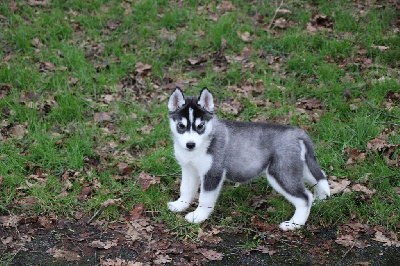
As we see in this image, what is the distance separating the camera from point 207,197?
521 cm

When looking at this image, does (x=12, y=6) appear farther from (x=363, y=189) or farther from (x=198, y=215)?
(x=363, y=189)

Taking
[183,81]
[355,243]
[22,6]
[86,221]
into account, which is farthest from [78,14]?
[355,243]

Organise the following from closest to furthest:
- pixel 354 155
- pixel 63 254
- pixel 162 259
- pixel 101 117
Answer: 1. pixel 162 259
2. pixel 63 254
3. pixel 354 155
4. pixel 101 117

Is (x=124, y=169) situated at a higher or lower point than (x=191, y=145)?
lower

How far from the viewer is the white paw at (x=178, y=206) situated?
217 inches

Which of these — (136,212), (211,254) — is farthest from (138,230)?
(211,254)

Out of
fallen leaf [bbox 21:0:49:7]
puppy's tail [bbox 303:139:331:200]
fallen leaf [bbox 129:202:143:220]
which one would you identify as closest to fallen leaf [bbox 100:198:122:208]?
fallen leaf [bbox 129:202:143:220]

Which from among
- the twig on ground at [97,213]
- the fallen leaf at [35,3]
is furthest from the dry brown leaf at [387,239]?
the fallen leaf at [35,3]

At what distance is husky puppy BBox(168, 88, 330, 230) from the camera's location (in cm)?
503

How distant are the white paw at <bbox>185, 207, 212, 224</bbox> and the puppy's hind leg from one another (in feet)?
2.60

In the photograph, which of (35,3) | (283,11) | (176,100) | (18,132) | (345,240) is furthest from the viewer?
(35,3)

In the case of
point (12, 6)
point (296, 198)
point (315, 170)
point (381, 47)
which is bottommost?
point (296, 198)

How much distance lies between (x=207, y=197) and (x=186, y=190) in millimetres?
389

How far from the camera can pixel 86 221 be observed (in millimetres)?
5328
